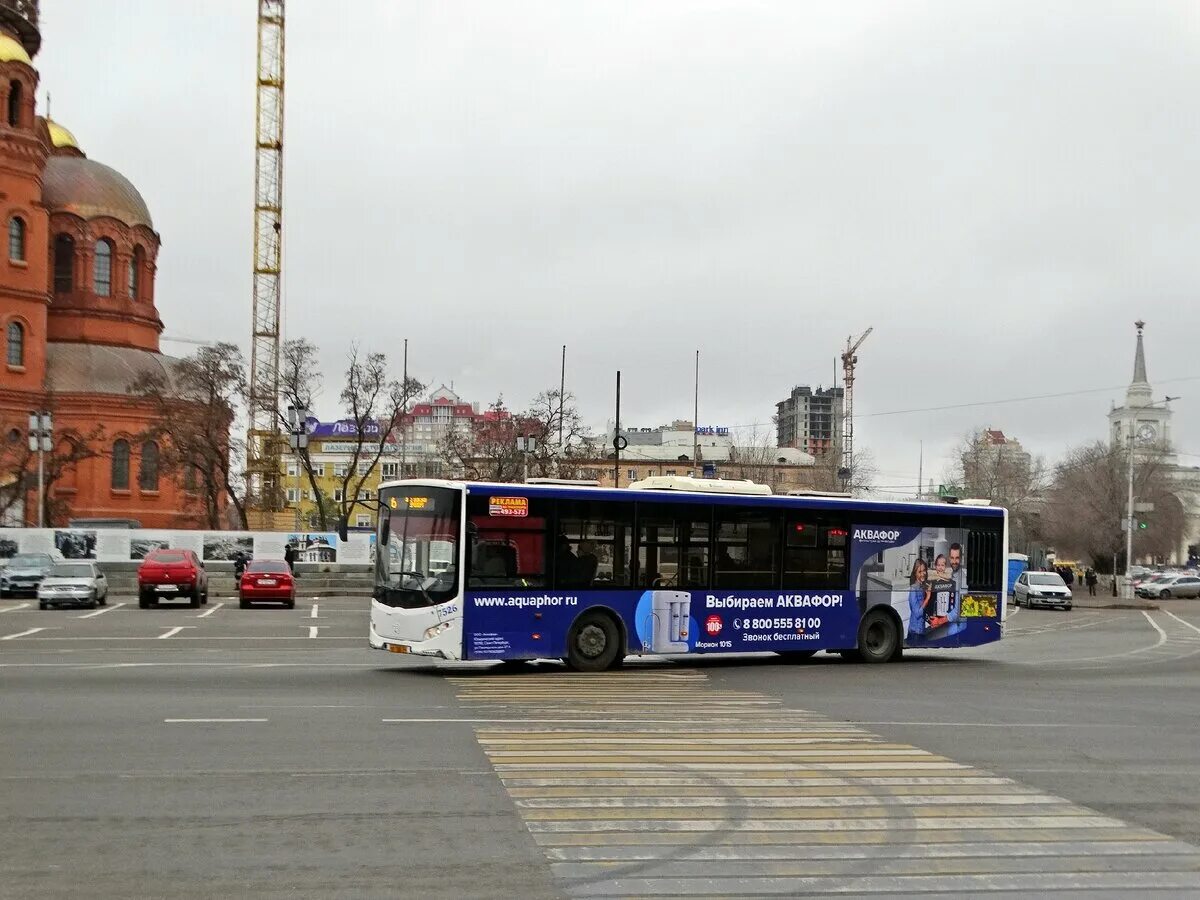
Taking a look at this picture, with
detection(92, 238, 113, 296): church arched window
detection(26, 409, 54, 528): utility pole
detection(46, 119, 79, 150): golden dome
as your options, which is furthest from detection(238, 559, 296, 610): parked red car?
detection(46, 119, 79, 150): golden dome

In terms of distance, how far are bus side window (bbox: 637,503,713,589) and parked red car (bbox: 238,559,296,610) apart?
77.1ft

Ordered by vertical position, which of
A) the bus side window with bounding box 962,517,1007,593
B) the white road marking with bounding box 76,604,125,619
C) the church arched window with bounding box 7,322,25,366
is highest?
the church arched window with bounding box 7,322,25,366

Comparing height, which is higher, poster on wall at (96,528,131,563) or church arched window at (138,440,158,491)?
church arched window at (138,440,158,491)

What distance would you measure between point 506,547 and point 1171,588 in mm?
68924

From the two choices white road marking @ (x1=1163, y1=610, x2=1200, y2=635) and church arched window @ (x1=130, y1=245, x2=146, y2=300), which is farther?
church arched window @ (x1=130, y1=245, x2=146, y2=300)

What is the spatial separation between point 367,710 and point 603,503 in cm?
708

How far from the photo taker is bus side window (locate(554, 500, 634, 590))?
835 inches

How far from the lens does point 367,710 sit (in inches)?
607

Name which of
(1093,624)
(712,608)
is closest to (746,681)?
(712,608)

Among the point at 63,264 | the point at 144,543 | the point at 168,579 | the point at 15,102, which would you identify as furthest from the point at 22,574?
the point at 63,264

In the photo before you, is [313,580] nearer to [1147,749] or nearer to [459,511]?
[459,511]

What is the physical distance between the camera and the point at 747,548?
75.2ft

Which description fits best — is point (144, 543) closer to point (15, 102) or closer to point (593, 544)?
point (15, 102)

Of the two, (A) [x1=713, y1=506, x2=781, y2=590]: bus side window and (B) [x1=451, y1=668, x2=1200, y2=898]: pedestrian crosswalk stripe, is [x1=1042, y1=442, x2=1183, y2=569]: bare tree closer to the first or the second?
(A) [x1=713, y1=506, x2=781, y2=590]: bus side window
